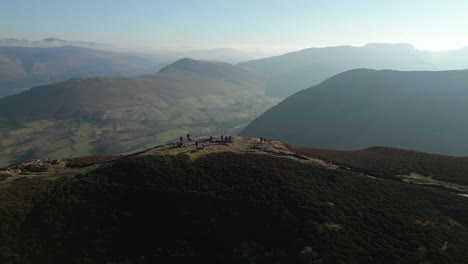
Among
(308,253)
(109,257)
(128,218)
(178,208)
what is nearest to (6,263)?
(109,257)

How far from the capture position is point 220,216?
37.6 meters

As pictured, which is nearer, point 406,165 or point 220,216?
point 220,216

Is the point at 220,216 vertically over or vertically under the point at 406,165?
under

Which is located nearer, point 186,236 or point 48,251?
point 48,251

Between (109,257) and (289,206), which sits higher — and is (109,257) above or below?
below

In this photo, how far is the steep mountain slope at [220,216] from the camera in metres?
32.1

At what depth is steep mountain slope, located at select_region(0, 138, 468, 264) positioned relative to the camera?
105ft

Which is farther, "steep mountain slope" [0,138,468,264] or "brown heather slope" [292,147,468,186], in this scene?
"brown heather slope" [292,147,468,186]

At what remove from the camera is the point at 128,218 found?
37438 mm

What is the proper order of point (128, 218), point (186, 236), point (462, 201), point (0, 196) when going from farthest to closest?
point (462, 201) → point (0, 196) → point (128, 218) → point (186, 236)

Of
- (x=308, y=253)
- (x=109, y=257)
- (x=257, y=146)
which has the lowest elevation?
(x=109, y=257)

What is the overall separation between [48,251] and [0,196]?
17.4m

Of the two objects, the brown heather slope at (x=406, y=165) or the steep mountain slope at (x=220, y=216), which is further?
the brown heather slope at (x=406, y=165)

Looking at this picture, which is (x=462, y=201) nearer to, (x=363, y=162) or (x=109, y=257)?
(x=363, y=162)
